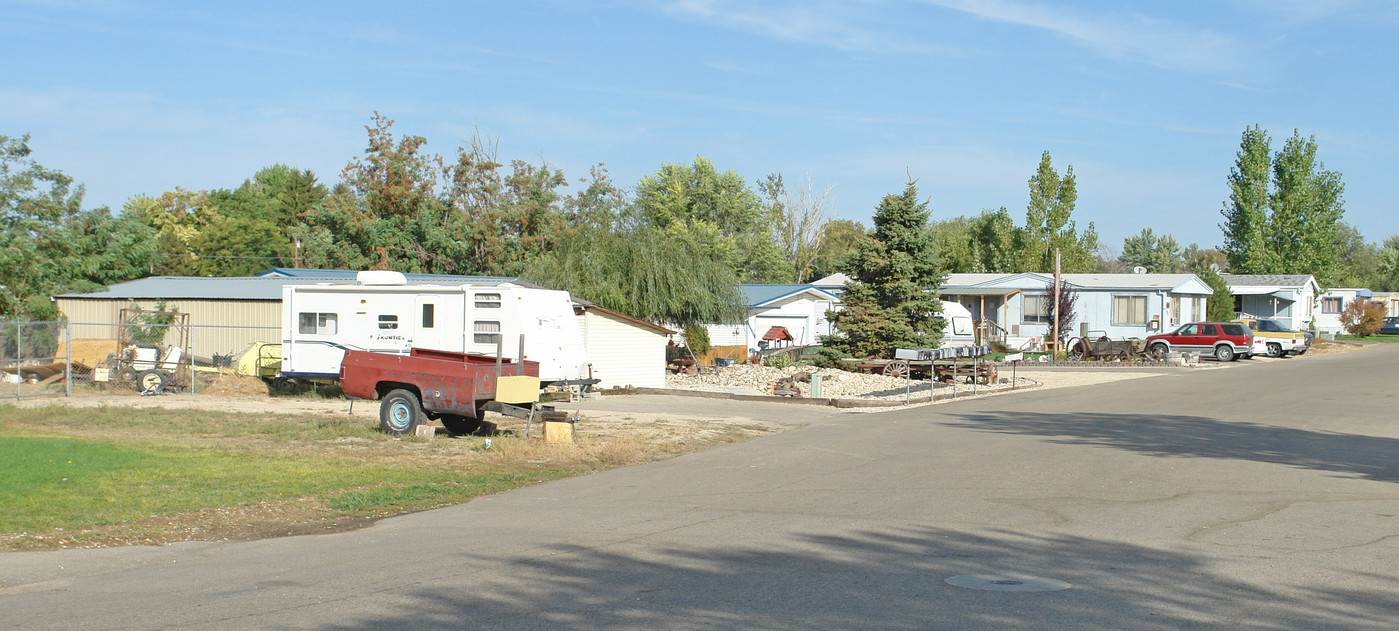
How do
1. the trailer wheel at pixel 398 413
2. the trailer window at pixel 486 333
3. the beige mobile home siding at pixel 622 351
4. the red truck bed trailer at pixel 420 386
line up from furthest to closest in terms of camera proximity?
the beige mobile home siding at pixel 622 351 → the trailer window at pixel 486 333 → the trailer wheel at pixel 398 413 → the red truck bed trailer at pixel 420 386

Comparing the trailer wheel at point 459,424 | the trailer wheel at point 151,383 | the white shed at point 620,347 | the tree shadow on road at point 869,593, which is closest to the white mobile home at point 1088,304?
the white shed at point 620,347

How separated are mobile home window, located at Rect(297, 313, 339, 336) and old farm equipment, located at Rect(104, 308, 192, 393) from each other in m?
3.55

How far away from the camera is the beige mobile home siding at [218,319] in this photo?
3128 centimetres

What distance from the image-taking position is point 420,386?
17.3 m

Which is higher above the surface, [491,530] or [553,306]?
[553,306]

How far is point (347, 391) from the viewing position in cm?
1825

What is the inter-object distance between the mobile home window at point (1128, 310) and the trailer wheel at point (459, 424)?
37.7 meters

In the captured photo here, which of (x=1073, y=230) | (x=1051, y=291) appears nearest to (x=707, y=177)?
(x=1073, y=230)

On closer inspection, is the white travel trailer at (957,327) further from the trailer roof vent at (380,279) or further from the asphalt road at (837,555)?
the asphalt road at (837,555)

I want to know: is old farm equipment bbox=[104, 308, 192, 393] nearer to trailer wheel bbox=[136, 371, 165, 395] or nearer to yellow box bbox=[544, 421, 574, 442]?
trailer wheel bbox=[136, 371, 165, 395]

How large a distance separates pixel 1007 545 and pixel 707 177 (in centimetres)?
6356

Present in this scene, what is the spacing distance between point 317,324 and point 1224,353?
35.2 meters

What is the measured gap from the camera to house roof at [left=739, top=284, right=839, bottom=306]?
1684 inches

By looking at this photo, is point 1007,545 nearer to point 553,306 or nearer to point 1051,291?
point 553,306
